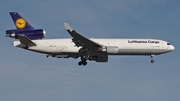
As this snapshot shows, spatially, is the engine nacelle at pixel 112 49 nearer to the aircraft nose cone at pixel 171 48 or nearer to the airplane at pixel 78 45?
the airplane at pixel 78 45

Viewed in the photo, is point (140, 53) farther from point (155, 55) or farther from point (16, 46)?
point (16, 46)

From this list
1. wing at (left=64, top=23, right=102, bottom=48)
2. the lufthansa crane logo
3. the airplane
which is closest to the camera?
wing at (left=64, top=23, right=102, bottom=48)

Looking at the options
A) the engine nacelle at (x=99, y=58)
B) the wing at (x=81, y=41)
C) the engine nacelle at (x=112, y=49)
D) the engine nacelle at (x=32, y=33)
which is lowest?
the engine nacelle at (x=99, y=58)

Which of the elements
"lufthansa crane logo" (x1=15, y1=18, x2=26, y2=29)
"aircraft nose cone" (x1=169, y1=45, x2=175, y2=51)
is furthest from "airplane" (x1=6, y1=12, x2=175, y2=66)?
"aircraft nose cone" (x1=169, y1=45, x2=175, y2=51)

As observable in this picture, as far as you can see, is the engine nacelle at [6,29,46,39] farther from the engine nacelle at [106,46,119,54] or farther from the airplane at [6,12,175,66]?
the engine nacelle at [106,46,119,54]

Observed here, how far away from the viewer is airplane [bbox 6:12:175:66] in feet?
173

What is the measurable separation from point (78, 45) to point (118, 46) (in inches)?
233

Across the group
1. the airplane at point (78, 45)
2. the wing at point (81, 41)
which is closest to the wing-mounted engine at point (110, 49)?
the airplane at point (78, 45)

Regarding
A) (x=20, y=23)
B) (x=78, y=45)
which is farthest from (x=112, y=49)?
(x=20, y=23)

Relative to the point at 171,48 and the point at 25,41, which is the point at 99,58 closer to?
the point at 171,48

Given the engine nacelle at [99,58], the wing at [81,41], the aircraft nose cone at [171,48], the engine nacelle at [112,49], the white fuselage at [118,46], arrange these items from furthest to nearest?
the engine nacelle at [99,58] < the aircraft nose cone at [171,48] < the white fuselage at [118,46] < the engine nacelle at [112,49] < the wing at [81,41]

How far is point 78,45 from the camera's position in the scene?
53.2 meters

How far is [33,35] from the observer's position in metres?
54.1

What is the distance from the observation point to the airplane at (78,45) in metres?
52.9
